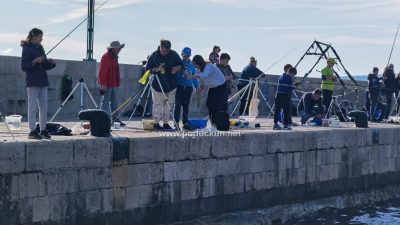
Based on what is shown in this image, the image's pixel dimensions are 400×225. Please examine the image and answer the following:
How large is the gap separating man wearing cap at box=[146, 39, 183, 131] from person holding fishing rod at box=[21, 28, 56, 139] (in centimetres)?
301

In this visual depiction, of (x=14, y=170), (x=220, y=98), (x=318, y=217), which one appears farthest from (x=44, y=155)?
(x=318, y=217)

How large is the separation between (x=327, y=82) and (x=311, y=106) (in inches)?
38.9

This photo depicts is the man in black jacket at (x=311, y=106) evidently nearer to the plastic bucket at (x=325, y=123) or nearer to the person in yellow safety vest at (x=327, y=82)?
the plastic bucket at (x=325, y=123)

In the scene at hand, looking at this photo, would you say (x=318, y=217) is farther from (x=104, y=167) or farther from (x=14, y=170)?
(x=14, y=170)

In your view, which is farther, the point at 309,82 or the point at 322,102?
the point at 309,82

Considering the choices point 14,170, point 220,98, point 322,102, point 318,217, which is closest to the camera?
point 14,170

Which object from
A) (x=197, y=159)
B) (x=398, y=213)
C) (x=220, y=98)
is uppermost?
(x=220, y=98)

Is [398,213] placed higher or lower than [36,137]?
lower

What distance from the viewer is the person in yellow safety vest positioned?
1875 centimetres

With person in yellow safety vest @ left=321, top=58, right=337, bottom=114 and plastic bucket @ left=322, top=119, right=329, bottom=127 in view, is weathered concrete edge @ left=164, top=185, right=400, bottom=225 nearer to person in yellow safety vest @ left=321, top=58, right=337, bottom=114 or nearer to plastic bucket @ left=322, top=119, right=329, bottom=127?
plastic bucket @ left=322, top=119, right=329, bottom=127

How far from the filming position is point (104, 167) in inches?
407

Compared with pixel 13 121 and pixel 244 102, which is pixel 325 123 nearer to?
pixel 244 102

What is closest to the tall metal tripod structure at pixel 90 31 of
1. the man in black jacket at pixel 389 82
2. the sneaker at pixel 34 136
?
the sneaker at pixel 34 136

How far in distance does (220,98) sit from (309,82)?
11.2 meters
